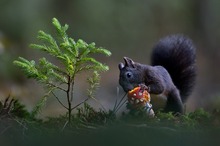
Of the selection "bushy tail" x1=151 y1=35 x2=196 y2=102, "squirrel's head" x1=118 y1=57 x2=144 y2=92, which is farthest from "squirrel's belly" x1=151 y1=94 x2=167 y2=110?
"bushy tail" x1=151 y1=35 x2=196 y2=102

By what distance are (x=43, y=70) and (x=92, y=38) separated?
15705mm

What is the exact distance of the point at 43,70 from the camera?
252 cm

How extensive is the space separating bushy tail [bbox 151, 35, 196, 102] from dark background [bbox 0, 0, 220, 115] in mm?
8931

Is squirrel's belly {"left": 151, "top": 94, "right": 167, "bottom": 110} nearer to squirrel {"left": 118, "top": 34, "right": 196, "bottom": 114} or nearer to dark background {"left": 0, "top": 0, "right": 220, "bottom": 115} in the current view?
squirrel {"left": 118, "top": 34, "right": 196, "bottom": 114}

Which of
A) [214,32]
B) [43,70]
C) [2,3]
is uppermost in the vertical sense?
[214,32]

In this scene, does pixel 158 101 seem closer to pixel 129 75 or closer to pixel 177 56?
pixel 129 75

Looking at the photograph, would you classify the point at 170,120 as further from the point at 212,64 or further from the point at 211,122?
the point at 212,64

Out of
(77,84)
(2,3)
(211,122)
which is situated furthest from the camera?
(77,84)

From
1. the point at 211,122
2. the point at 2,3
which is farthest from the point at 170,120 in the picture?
the point at 2,3

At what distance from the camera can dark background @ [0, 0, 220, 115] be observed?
14531 millimetres

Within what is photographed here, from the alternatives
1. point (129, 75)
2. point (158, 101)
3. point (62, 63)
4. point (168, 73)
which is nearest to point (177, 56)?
point (168, 73)

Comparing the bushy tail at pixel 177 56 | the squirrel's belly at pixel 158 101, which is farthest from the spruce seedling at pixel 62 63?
the bushy tail at pixel 177 56

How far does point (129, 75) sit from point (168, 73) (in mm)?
434

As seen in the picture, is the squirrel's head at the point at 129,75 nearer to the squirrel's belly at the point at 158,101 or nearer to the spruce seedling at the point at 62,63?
the squirrel's belly at the point at 158,101
